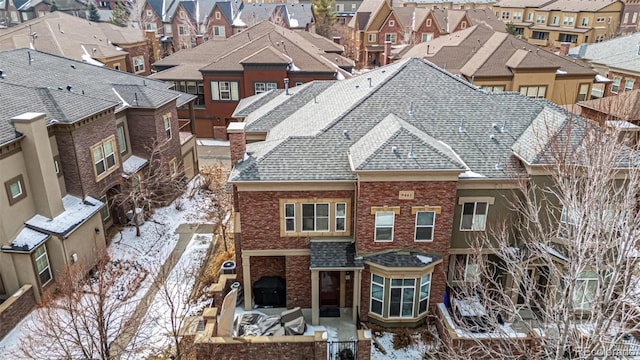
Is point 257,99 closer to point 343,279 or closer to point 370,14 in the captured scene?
point 343,279

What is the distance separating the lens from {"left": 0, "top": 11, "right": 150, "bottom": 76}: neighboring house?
136 feet

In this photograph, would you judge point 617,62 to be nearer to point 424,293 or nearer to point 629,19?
point 424,293

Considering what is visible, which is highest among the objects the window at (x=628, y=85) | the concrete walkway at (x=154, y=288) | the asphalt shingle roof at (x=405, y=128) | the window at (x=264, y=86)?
the asphalt shingle roof at (x=405, y=128)

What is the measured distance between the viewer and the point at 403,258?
16.6 meters

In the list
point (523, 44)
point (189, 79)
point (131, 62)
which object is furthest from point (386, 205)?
point (131, 62)

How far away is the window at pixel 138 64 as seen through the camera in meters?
51.7

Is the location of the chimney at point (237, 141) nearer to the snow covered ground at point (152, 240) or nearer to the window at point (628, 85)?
the snow covered ground at point (152, 240)

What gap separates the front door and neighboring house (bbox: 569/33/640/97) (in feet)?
126

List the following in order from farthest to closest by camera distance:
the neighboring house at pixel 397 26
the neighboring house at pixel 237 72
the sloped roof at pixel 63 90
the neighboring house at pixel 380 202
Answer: the neighboring house at pixel 397 26, the neighboring house at pixel 237 72, the sloped roof at pixel 63 90, the neighboring house at pixel 380 202

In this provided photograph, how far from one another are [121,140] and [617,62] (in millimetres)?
46671

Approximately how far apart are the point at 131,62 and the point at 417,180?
147 ft

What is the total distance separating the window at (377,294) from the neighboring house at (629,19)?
84.9m

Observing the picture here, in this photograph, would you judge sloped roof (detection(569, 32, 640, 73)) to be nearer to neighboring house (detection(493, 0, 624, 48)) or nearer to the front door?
neighboring house (detection(493, 0, 624, 48))

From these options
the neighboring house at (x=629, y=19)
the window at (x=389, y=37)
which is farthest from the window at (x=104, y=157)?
the neighboring house at (x=629, y=19)
